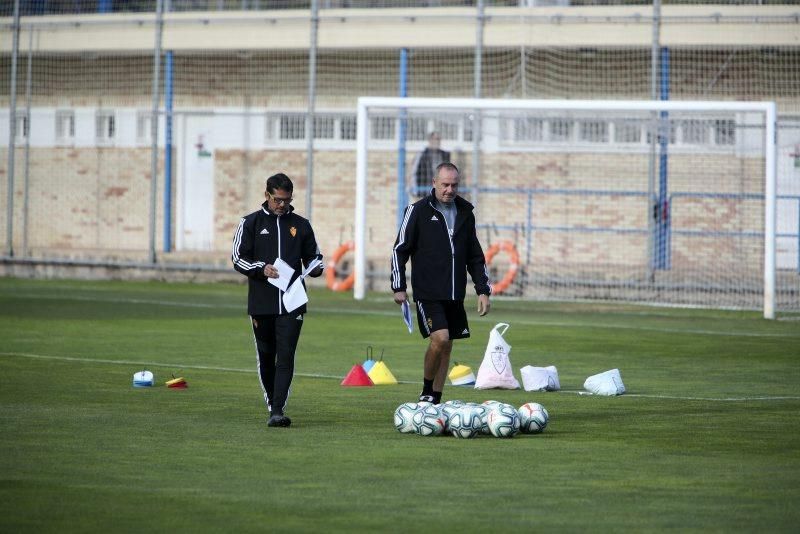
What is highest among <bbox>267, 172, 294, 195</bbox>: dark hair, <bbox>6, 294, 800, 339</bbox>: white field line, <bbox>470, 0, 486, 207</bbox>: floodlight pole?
<bbox>470, 0, 486, 207</bbox>: floodlight pole

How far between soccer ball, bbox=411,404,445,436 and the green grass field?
170 millimetres

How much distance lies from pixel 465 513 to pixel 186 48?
1091 inches

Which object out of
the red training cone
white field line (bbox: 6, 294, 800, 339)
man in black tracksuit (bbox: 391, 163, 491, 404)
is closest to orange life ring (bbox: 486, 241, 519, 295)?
white field line (bbox: 6, 294, 800, 339)

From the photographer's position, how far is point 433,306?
12664mm

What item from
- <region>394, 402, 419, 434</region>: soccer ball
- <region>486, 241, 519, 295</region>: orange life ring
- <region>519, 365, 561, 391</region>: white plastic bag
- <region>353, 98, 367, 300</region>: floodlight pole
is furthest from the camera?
<region>486, 241, 519, 295</region>: orange life ring

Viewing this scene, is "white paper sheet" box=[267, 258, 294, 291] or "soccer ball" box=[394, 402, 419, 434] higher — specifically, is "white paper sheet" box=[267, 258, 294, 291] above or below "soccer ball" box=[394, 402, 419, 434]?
above

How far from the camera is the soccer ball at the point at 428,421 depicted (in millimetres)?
11477

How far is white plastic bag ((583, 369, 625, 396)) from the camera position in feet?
47.5

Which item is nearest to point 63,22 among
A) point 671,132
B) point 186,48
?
point 186,48

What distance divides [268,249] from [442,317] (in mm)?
1517

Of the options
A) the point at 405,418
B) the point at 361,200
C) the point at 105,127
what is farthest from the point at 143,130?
the point at 405,418

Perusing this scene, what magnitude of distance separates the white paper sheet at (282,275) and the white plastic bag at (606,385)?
12.3 feet

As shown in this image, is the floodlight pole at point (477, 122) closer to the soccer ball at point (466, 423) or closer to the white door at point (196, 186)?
the white door at point (196, 186)

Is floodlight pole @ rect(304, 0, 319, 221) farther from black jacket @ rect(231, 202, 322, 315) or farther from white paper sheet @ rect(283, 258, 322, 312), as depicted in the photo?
white paper sheet @ rect(283, 258, 322, 312)
